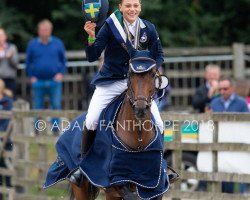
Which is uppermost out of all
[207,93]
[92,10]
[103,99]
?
[92,10]

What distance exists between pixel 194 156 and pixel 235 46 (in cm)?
659

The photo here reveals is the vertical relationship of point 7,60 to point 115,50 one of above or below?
below

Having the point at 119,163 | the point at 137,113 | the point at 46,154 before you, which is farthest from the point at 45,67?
the point at 137,113

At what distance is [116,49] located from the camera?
10.8 meters

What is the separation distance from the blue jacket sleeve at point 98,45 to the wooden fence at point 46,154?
2279 millimetres

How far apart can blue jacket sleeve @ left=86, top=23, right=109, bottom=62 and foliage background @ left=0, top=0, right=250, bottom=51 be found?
10522 mm

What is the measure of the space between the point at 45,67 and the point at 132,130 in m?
7.75

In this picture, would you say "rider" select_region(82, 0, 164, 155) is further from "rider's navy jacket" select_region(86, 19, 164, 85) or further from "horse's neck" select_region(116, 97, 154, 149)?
"horse's neck" select_region(116, 97, 154, 149)

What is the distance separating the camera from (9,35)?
69.3 ft

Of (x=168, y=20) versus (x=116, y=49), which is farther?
(x=168, y=20)

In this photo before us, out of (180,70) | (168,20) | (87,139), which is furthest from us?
(168,20)

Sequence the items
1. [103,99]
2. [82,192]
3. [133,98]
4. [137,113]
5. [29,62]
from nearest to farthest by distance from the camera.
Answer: [137,113]
[133,98]
[103,99]
[82,192]
[29,62]

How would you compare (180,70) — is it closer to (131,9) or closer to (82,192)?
(82,192)

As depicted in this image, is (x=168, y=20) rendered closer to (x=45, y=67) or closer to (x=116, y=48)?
(x=45, y=67)
